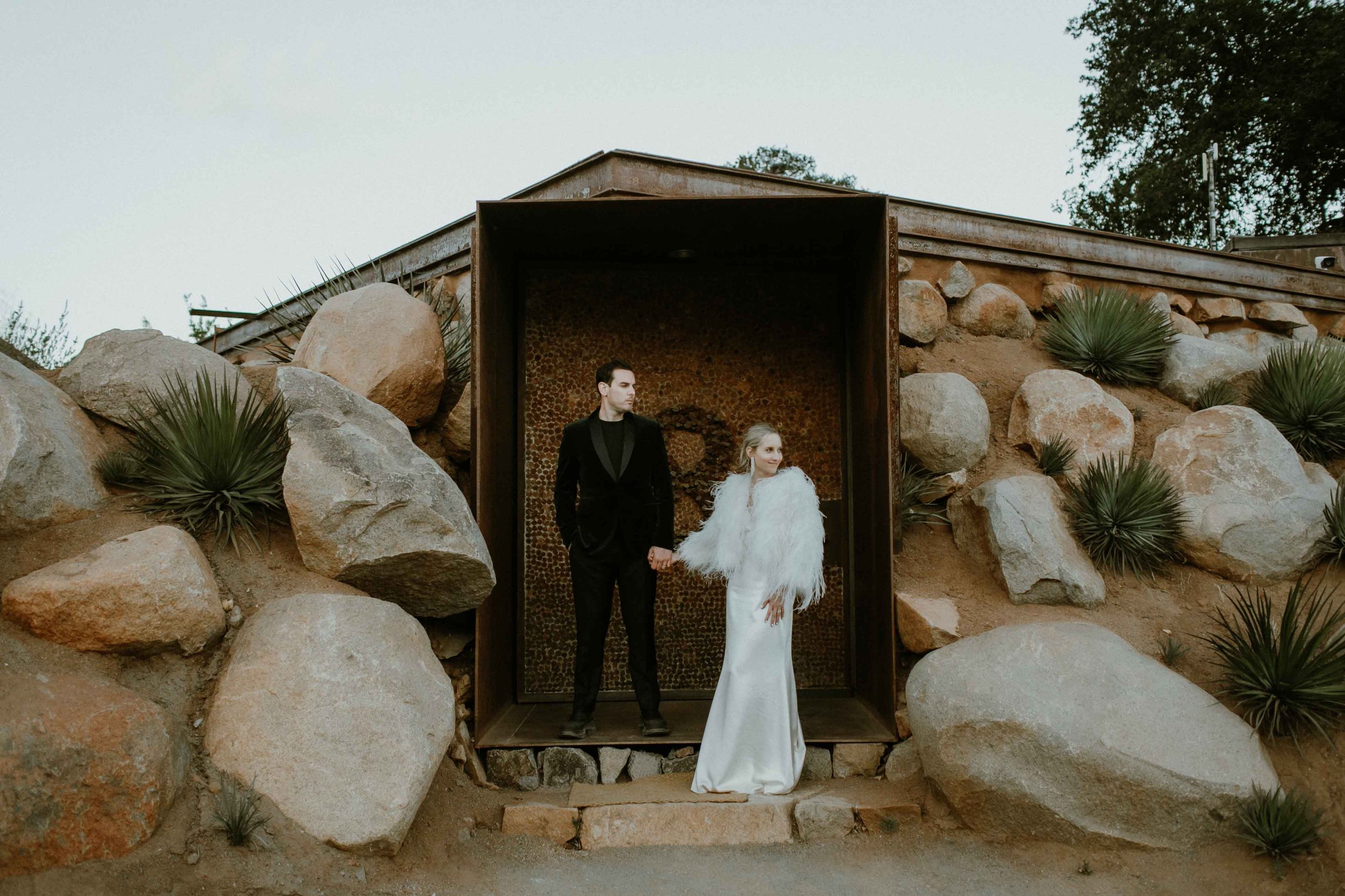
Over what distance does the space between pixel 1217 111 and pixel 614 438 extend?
1807cm

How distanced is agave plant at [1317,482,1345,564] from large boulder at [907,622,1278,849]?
5.55 feet

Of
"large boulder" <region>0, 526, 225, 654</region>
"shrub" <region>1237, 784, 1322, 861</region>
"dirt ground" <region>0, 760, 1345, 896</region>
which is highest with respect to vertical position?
"large boulder" <region>0, 526, 225, 654</region>

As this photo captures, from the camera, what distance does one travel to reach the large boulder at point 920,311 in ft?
24.6

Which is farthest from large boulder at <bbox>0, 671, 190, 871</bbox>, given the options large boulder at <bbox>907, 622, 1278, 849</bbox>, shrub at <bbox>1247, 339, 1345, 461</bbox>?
shrub at <bbox>1247, 339, 1345, 461</bbox>

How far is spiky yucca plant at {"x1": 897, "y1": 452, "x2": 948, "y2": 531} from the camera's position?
6138mm

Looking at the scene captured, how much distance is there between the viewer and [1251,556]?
5.66 m

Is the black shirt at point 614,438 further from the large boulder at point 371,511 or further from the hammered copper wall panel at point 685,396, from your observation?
the hammered copper wall panel at point 685,396

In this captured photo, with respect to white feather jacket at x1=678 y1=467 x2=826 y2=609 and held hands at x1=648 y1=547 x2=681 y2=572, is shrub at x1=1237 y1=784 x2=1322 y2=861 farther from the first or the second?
held hands at x1=648 y1=547 x2=681 y2=572

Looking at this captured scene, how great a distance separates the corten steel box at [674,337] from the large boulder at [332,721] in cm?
80

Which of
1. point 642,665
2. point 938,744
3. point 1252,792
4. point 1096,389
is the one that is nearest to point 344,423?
point 642,665

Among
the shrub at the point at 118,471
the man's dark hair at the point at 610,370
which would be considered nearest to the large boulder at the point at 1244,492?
the man's dark hair at the point at 610,370

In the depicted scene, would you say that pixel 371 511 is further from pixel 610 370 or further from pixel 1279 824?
pixel 1279 824

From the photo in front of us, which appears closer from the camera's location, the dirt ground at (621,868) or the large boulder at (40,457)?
the dirt ground at (621,868)

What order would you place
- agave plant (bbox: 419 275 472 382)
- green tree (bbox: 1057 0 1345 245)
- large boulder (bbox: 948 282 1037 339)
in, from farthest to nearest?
green tree (bbox: 1057 0 1345 245), large boulder (bbox: 948 282 1037 339), agave plant (bbox: 419 275 472 382)
